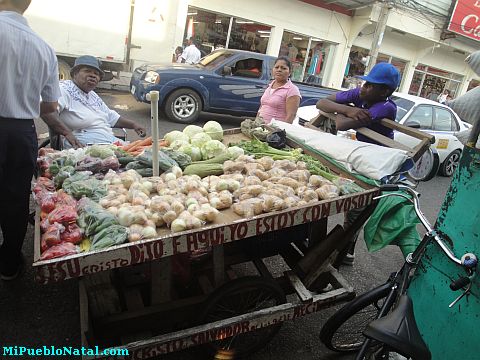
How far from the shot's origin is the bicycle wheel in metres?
2.36

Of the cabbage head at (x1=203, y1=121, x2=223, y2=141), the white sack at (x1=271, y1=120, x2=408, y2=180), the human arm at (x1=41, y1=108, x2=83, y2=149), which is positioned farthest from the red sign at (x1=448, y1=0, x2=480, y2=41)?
the human arm at (x1=41, y1=108, x2=83, y2=149)

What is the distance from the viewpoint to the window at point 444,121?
786cm

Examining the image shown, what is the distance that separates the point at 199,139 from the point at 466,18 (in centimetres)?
1778

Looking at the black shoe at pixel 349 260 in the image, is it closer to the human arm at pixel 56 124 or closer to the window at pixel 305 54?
the human arm at pixel 56 124

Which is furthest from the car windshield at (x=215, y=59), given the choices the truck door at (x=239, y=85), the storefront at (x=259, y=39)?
the storefront at (x=259, y=39)

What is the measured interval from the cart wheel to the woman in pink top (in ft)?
7.02

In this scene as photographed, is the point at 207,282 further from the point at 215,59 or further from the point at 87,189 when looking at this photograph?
the point at 215,59

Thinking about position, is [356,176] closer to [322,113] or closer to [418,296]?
[418,296]

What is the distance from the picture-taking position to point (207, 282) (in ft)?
8.62

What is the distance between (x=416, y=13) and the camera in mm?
15688

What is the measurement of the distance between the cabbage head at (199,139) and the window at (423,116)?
5.45 m

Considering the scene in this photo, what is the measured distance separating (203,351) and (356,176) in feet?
5.19

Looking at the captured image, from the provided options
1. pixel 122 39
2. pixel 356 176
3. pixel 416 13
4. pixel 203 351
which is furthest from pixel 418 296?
pixel 416 13

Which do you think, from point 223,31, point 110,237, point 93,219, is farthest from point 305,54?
point 110,237
